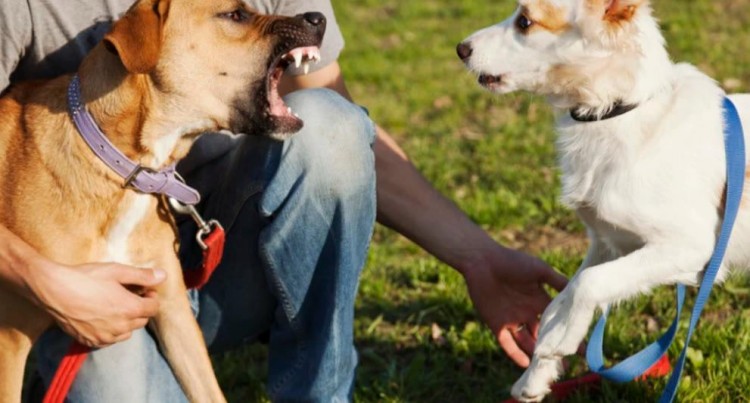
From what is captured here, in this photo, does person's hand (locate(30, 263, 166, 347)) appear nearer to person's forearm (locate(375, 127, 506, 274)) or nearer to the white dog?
person's forearm (locate(375, 127, 506, 274))

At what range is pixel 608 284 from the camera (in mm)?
3117

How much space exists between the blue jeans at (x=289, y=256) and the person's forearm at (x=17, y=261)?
0.48m

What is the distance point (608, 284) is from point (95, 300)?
145 centimetres

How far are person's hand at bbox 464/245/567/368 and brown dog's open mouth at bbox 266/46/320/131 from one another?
34.8 inches

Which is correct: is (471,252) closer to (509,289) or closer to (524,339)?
(509,289)

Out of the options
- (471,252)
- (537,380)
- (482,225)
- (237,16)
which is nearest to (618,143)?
(471,252)

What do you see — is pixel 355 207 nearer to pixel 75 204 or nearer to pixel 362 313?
pixel 75 204

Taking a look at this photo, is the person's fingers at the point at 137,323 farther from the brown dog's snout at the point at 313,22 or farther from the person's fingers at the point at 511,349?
the person's fingers at the point at 511,349

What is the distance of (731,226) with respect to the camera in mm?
3074

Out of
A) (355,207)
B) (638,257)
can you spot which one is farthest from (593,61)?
(355,207)

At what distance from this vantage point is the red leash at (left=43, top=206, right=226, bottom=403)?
3098 millimetres

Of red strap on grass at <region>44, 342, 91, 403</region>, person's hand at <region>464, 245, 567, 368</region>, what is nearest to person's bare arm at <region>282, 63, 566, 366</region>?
person's hand at <region>464, 245, 567, 368</region>

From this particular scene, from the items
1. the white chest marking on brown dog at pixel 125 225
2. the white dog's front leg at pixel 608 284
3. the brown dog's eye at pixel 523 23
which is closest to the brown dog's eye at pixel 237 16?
the white chest marking on brown dog at pixel 125 225

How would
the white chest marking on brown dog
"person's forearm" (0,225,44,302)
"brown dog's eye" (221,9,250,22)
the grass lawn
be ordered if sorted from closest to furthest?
1. "person's forearm" (0,225,44,302)
2. the white chest marking on brown dog
3. "brown dog's eye" (221,9,250,22)
4. the grass lawn
